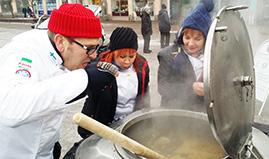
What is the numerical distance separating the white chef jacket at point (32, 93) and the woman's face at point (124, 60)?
0.62m

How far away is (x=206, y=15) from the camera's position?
1.97 meters

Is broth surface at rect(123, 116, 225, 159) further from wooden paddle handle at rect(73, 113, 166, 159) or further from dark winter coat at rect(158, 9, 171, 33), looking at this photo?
dark winter coat at rect(158, 9, 171, 33)

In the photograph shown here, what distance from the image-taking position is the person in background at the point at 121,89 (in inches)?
73.7

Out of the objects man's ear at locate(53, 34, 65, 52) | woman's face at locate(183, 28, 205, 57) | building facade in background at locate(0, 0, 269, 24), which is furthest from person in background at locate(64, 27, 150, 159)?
building facade in background at locate(0, 0, 269, 24)

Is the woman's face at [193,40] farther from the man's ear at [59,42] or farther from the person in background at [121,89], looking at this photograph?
the man's ear at [59,42]

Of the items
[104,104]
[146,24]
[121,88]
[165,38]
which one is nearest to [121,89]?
[121,88]

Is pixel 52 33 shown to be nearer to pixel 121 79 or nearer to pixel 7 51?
pixel 7 51

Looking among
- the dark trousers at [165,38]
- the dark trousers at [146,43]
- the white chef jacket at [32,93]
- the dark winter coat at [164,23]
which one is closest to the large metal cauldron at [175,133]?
the white chef jacket at [32,93]

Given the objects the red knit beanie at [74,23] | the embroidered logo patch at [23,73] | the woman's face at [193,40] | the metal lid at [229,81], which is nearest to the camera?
the metal lid at [229,81]

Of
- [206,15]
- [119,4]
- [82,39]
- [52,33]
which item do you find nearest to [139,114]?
[82,39]

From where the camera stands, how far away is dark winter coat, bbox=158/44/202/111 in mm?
1971

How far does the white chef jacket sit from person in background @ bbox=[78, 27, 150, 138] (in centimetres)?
41

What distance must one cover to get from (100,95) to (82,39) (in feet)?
1.78

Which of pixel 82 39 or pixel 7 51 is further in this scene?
pixel 82 39
